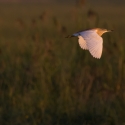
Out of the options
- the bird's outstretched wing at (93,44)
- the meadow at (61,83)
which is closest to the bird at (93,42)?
the bird's outstretched wing at (93,44)

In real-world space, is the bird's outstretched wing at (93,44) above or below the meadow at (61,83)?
above

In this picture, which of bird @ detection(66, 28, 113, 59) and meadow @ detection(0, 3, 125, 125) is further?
meadow @ detection(0, 3, 125, 125)

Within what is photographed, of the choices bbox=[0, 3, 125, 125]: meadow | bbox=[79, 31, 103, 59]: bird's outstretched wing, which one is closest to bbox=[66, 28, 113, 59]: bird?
bbox=[79, 31, 103, 59]: bird's outstretched wing

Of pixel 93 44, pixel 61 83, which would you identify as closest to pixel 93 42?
pixel 93 44

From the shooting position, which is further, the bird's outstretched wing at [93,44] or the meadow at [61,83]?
the meadow at [61,83]

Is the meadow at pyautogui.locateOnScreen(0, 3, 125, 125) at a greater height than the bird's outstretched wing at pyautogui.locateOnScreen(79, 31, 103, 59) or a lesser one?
lesser

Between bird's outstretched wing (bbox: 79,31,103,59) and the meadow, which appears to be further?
the meadow

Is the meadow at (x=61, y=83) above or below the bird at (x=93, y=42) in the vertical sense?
below

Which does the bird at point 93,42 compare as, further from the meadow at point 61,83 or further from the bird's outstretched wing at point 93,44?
the meadow at point 61,83

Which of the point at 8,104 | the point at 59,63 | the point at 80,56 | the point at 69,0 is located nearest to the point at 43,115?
the point at 8,104

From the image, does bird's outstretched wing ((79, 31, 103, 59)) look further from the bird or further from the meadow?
the meadow

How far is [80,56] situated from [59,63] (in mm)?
617

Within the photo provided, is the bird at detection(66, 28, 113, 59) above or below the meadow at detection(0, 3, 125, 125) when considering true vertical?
above

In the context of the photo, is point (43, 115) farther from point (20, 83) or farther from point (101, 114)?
point (20, 83)
